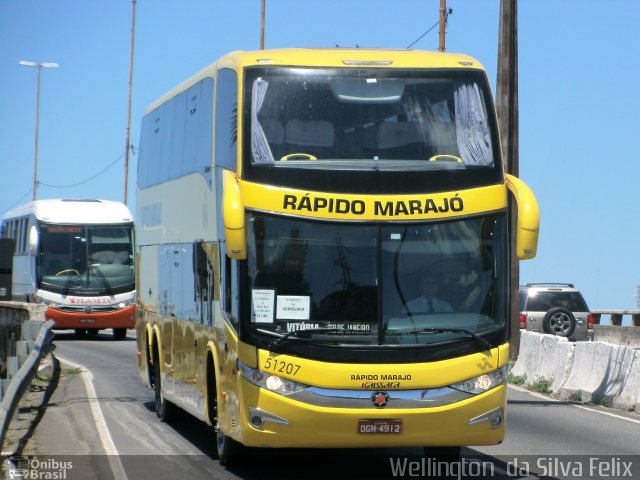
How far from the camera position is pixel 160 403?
1792 cm

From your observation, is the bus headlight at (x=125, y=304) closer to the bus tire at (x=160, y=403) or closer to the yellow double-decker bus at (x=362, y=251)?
the bus tire at (x=160, y=403)

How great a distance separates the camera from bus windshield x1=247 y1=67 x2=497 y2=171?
12289 mm

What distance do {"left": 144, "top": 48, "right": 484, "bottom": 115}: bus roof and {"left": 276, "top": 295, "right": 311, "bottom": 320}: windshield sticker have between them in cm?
226

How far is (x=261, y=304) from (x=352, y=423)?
1309 mm

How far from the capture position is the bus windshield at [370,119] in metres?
12.3

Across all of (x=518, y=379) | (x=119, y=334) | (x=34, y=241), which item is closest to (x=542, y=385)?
(x=518, y=379)

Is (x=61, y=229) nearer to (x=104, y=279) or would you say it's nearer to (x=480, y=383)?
(x=104, y=279)

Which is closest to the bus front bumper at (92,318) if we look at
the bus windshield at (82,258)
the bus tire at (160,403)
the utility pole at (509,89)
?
the bus windshield at (82,258)

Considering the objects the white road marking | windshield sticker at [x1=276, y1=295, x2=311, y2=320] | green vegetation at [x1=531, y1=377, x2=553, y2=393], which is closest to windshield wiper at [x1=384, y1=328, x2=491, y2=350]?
windshield sticker at [x1=276, y1=295, x2=311, y2=320]

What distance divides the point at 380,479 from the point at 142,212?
8.21m

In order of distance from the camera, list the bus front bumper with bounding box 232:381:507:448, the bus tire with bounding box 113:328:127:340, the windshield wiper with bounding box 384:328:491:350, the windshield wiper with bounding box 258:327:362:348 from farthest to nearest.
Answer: the bus tire with bounding box 113:328:127:340 → the windshield wiper with bounding box 384:328:491:350 → the windshield wiper with bounding box 258:327:362:348 → the bus front bumper with bounding box 232:381:507:448

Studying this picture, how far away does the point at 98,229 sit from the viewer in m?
40.1

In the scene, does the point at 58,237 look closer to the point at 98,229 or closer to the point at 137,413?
the point at 98,229

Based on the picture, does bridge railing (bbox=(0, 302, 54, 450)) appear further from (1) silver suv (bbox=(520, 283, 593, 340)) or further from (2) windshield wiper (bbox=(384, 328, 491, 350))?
(1) silver suv (bbox=(520, 283, 593, 340))
